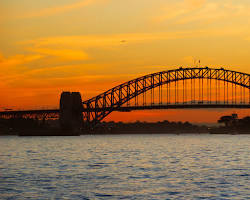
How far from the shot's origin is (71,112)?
14475 cm

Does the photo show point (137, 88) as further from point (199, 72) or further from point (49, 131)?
point (49, 131)

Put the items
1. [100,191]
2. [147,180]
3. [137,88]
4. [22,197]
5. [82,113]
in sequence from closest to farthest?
[22,197] → [100,191] → [147,180] → [137,88] → [82,113]

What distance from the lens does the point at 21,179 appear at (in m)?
32.6

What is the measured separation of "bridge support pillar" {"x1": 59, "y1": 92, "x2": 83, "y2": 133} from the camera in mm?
144250

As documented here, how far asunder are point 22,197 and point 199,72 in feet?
374

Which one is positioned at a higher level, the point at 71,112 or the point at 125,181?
the point at 71,112

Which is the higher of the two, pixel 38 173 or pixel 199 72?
pixel 199 72

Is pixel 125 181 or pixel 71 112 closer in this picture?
pixel 125 181

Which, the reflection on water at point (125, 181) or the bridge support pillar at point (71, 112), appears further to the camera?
the bridge support pillar at point (71, 112)

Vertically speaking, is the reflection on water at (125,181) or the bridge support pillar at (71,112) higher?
the bridge support pillar at (71,112)

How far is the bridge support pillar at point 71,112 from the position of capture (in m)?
144

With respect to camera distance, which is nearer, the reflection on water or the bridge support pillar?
the reflection on water

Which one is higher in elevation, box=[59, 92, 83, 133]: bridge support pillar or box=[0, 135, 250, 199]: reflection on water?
box=[59, 92, 83, 133]: bridge support pillar

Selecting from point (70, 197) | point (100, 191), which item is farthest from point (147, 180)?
point (70, 197)
